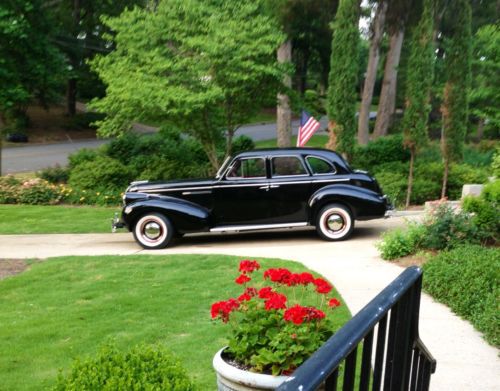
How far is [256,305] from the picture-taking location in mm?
3803

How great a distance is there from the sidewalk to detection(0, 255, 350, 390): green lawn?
75 centimetres

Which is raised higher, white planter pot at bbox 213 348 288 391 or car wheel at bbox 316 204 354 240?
white planter pot at bbox 213 348 288 391

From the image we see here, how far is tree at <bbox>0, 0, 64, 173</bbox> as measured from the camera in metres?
29.4

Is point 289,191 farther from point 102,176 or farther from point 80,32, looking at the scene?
point 80,32

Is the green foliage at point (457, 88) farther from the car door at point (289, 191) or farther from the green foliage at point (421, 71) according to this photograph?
the car door at point (289, 191)

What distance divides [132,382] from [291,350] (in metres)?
0.99

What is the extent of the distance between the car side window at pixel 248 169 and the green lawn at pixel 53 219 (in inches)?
133

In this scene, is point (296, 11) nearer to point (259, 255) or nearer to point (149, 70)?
point (149, 70)

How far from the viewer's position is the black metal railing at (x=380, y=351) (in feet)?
4.48

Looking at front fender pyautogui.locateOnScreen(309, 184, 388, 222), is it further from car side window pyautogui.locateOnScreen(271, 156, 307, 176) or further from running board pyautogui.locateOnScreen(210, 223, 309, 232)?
car side window pyautogui.locateOnScreen(271, 156, 307, 176)

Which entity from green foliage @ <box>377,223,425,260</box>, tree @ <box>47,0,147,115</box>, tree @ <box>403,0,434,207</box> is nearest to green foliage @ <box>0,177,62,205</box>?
tree @ <box>403,0,434,207</box>

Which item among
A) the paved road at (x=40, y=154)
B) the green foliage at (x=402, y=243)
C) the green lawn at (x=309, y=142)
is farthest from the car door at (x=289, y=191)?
the green lawn at (x=309, y=142)

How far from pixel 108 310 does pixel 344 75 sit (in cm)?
1086

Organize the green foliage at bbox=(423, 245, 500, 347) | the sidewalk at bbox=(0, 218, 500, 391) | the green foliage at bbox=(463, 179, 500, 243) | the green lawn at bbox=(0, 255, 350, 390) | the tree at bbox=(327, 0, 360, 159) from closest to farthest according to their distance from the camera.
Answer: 1. the sidewalk at bbox=(0, 218, 500, 391)
2. the green lawn at bbox=(0, 255, 350, 390)
3. the green foliage at bbox=(423, 245, 500, 347)
4. the green foliage at bbox=(463, 179, 500, 243)
5. the tree at bbox=(327, 0, 360, 159)
